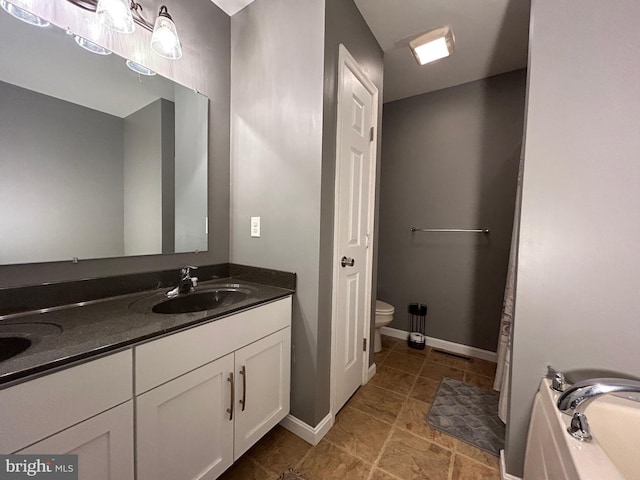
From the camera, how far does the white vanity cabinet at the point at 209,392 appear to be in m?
0.83

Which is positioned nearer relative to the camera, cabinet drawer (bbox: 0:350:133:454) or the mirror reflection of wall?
cabinet drawer (bbox: 0:350:133:454)

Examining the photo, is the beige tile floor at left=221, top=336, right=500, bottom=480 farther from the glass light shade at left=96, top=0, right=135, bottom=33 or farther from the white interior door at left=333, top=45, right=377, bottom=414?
the glass light shade at left=96, top=0, right=135, bottom=33

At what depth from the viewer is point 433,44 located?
5.36 feet

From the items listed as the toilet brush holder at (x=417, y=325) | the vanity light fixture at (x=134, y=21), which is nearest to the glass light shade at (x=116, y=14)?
the vanity light fixture at (x=134, y=21)

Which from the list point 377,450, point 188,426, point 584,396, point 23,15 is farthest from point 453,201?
point 23,15

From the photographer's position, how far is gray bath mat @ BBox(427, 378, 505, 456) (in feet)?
4.66

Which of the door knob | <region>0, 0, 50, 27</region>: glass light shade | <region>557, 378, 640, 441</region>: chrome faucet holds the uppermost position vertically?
<region>0, 0, 50, 27</region>: glass light shade

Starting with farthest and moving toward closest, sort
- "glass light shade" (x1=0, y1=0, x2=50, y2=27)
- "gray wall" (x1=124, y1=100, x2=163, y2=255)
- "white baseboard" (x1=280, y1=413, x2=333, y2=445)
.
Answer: "white baseboard" (x1=280, y1=413, x2=333, y2=445) < "gray wall" (x1=124, y1=100, x2=163, y2=255) < "glass light shade" (x1=0, y1=0, x2=50, y2=27)

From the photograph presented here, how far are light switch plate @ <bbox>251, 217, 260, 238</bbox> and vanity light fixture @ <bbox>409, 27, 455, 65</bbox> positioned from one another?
154cm

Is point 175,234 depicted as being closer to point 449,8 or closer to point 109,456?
point 109,456

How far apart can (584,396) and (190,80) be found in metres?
2.25

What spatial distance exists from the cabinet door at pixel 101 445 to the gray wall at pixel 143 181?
76 centimetres

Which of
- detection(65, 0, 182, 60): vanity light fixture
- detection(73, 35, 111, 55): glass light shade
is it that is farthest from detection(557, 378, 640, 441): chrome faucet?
detection(73, 35, 111, 55): glass light shade

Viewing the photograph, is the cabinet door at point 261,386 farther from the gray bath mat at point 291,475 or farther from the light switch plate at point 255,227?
the light switch plate at point 255,227
